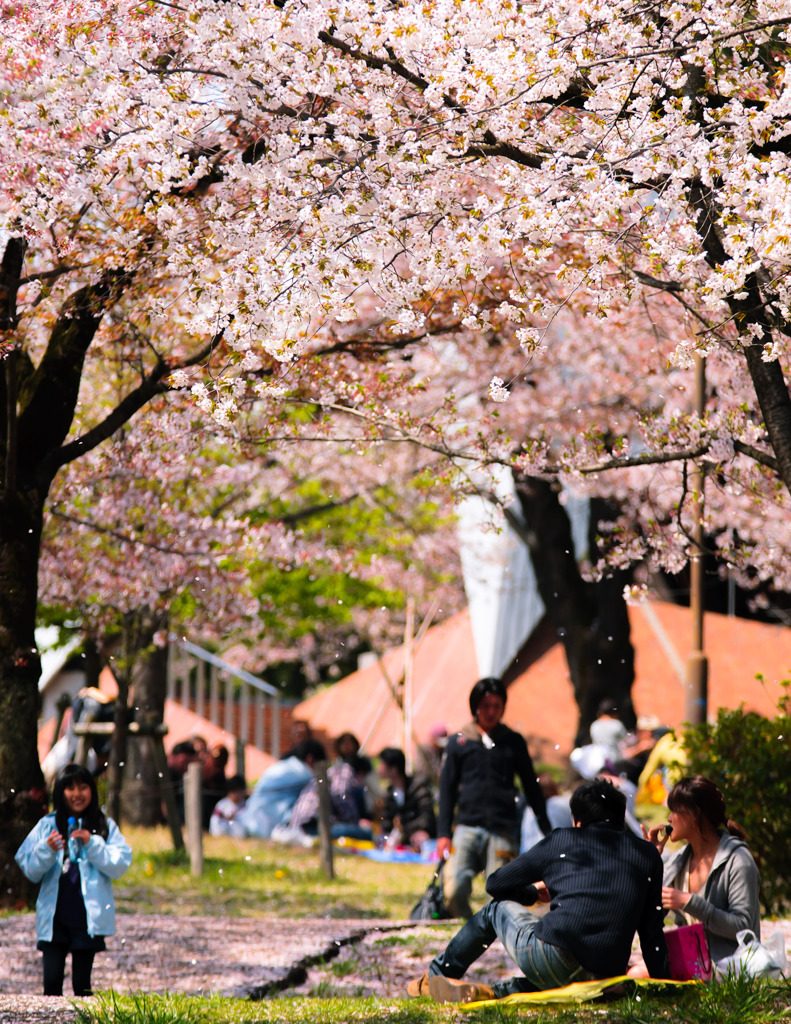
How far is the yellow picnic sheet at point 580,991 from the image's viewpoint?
4977 millimetres

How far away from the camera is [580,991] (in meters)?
5.00

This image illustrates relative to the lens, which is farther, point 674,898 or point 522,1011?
point 674,898

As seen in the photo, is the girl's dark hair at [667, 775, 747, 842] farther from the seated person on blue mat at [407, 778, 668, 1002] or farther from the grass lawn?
the grass lawn

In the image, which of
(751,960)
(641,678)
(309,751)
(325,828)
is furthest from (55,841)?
(641,678)

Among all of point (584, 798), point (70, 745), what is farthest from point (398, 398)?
point (70, 745)

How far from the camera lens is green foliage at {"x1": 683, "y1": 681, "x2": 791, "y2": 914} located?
27.2 feet

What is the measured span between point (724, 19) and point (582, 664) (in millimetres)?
11891

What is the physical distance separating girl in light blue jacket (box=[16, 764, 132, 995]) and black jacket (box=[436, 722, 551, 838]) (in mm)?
2656

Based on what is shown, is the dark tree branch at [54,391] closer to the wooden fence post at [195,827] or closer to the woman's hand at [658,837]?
the woman's hand at [658,837]

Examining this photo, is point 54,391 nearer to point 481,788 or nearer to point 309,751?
point 481,788

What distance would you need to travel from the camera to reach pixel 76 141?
19.7 ft

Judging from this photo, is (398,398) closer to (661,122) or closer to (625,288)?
(625,288)

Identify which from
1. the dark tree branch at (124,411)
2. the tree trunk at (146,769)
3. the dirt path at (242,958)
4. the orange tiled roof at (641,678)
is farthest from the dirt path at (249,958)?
the orange tiled roof at (641,678)

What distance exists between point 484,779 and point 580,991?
296cm
